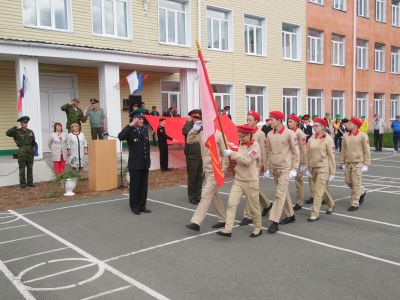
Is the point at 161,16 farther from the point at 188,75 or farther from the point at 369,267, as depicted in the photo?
the point at 369,267

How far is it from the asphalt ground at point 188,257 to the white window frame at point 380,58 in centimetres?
2630

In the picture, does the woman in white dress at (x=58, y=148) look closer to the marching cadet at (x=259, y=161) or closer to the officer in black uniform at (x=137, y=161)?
the officer in black uniform at (x=137, y=161)

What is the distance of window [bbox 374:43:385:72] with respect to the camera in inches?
1250

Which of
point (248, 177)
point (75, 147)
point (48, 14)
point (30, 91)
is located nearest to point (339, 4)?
point (48, 14)

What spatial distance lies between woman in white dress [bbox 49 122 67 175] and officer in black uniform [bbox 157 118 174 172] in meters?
3.40

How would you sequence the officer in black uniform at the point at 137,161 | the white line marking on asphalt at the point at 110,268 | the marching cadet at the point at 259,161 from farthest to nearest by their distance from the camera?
1. the officer in black uniform at the point at 137,161
2. the marching cadet at the point at 259,161
3. the white line marking on asphalt at the point at 110,268

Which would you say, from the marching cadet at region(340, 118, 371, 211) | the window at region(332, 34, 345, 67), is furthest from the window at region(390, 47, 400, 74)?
the marching cadet at region(340, 118, 371, 211)

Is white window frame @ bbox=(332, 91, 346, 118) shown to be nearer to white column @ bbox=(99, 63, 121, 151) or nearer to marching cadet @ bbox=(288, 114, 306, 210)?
white column @ bbox=(99, 63, 121, 151)

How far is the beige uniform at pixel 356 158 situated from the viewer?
8.39 m

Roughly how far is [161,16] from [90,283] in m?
15.5

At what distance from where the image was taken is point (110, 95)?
15398 millimetres

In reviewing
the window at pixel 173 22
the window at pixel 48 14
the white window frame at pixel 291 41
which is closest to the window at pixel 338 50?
the white window frame at pixel 291 41

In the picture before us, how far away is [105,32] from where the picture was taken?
16359 millimetres

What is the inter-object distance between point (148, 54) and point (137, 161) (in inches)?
345
